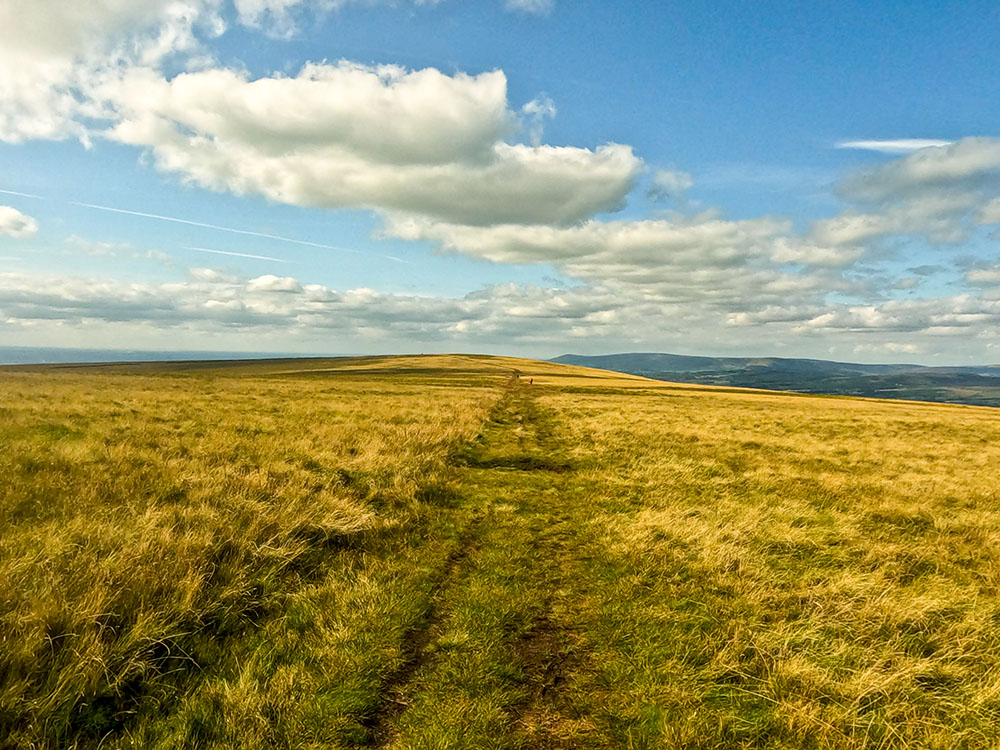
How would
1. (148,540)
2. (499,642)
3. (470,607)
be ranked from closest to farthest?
1. (499,642)
2. (470,607)
3. (148,540)

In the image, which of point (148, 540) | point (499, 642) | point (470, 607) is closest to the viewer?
point (499, 642)

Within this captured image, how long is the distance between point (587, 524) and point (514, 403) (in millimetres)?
29336

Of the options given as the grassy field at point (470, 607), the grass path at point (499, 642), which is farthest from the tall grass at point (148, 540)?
the grass path at point (499, 642)

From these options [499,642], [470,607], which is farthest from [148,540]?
[499,642]

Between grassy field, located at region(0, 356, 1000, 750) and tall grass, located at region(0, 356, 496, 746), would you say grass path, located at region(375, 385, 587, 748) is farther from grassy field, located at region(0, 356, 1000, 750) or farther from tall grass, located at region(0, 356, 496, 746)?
tall grass, located at region(0, 356, 496, 746)

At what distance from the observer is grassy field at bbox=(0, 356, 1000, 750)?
4.55 meters

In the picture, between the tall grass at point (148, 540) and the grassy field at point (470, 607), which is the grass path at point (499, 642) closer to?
the grassy field at point (470, 607)

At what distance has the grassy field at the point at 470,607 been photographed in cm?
455

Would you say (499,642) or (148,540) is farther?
(148,540)

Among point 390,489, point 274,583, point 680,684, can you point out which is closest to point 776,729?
point 680,684

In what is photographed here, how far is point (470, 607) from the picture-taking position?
265 inches

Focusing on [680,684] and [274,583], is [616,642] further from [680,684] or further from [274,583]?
[274,583]

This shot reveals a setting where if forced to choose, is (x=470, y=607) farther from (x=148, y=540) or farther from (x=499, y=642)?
(x=148, y=540)

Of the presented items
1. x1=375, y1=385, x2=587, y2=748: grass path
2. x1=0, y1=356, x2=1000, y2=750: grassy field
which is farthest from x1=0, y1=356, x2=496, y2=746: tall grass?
x1=375, y1=385, x2=587, y2=748: grass path
